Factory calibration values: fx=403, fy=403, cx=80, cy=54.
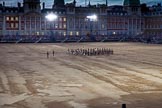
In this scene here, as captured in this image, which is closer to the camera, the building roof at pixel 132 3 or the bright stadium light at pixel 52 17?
the bright stadium light at pixel 52 17

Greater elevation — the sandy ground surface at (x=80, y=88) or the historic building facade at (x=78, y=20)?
the historic building facade at (x=78, y=20)

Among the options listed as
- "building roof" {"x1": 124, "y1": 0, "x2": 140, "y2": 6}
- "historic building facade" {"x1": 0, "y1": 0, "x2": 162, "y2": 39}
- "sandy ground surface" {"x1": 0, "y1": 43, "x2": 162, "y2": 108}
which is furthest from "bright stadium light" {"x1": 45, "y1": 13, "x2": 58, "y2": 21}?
"sandy ground surface" {"x1": 0, "y1": 43, "x2": 162, "y2": 108}

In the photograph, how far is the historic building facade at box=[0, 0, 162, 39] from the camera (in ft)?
500

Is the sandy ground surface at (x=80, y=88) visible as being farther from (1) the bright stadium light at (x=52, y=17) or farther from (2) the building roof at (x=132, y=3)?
(2) the building roof at (x=132, y=3)

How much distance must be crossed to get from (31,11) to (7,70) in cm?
11768

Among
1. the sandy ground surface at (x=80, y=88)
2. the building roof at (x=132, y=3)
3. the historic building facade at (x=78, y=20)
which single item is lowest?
the sandy ground surface at (x=80, y=88)

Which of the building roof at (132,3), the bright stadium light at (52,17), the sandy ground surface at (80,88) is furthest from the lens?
the building roof at (132,3)

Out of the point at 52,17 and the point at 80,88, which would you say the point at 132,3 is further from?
the point at 80,88

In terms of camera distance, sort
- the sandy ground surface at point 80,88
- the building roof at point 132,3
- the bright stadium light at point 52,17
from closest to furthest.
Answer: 1. the sandy ground surface at point 80,88
2. the bright stadium light at point 52,17
3. the building roof at point 132,3

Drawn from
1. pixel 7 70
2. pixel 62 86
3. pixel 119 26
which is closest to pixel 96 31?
pixel 119 26

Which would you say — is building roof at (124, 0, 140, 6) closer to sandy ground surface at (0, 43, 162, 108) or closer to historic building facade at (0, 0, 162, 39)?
historic building facade at (0, 0, 162, 39)

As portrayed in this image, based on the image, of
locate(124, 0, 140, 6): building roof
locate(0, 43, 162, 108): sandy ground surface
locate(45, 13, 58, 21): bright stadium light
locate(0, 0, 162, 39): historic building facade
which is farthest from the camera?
locate(124, 0, 140, 6): building roof

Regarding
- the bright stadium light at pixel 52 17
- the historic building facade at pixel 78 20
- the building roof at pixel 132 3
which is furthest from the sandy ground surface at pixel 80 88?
the building roof at pixel 132 3

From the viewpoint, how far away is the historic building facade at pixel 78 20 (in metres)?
152
